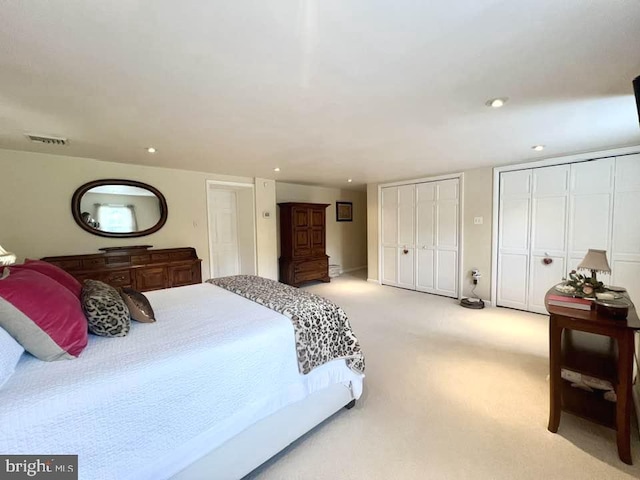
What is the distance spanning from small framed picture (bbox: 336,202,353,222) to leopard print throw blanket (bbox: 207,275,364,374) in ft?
16.0

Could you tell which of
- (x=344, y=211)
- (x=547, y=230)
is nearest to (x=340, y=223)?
(x=344, y=211)

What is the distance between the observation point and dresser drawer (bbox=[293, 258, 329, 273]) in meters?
5.55

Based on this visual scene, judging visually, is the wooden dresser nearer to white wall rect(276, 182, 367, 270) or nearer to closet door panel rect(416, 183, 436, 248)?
white wall rect(276, 182, 367, 270)

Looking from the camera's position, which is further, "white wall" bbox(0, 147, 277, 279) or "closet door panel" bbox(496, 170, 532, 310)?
"closet door panel" bbox(496, 170, 532, 310)

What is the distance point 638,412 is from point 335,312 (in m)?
2.07

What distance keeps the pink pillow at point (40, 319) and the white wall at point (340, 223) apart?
187 inches

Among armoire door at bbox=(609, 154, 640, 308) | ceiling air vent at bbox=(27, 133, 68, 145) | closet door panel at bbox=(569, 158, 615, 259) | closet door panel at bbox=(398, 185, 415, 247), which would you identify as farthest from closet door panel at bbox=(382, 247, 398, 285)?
ceiling air vent at bbox=(27, 133, 68, 145)

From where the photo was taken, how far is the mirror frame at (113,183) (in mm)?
3461

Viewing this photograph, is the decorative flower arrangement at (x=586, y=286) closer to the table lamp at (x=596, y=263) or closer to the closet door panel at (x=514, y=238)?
the table lamp at (x=596, y=263)

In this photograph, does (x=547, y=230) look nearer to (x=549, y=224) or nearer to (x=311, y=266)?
(x=549, y=224)

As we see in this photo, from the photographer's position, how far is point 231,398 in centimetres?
135

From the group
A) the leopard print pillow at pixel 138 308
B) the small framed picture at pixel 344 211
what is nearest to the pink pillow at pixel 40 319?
the leopard print pillow at pixel 138 308

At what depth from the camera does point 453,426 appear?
5.86 ft

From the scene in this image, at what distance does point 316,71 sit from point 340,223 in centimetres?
562
